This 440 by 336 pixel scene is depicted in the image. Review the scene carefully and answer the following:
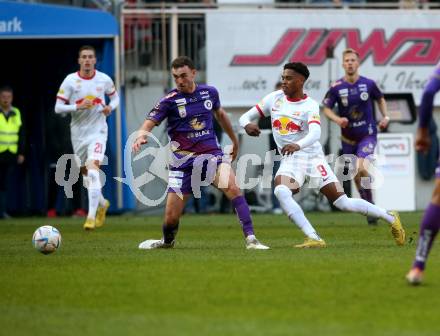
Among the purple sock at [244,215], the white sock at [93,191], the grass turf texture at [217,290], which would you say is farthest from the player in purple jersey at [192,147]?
the white sock at [93,191]

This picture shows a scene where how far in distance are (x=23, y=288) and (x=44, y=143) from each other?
15.1 m

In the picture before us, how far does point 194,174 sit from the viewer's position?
43.5 feet

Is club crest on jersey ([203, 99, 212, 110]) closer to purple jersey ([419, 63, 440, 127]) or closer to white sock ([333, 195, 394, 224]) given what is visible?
white sock ([333, 195, 394, 224])

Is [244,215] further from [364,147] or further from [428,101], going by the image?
[364,147]

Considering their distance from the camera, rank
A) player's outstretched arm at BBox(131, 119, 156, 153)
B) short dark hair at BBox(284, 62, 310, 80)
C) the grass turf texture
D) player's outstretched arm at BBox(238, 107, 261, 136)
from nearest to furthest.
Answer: the grass turf texture → player's outstretched arm at BBox(131, 119, 156, 153) → player's outstretched arm at BBox(238, 107, 261, 136) → short dark hair at BBox(284, 62, 310, 80)

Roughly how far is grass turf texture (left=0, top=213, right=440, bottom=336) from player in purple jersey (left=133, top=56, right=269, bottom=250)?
52cm

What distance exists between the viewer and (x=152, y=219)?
21969mm

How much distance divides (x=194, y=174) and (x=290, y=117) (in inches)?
49.8

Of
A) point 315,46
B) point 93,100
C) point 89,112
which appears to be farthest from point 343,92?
point 315,46

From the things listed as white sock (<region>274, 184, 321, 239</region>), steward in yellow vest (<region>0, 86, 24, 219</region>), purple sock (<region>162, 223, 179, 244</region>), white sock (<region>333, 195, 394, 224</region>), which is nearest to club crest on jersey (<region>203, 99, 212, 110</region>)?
white sock (<region>274, 184, 321, 239</region>)

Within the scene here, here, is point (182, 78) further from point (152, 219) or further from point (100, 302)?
point (152, 219)

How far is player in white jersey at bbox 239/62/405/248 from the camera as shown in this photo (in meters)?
13.2

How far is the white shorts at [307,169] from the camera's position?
13.3 meters

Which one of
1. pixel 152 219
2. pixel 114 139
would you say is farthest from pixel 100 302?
pixel 114 139
